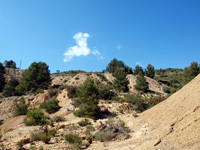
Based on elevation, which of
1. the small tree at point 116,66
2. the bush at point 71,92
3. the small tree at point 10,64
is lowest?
the bush at point 71,92

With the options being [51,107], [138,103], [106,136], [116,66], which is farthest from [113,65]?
[106,136]

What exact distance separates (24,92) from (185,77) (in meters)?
41.4

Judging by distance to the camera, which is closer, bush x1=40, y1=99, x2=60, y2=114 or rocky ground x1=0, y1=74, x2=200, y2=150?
rocky ground x1=0, y1=74, x2=200, y2=150

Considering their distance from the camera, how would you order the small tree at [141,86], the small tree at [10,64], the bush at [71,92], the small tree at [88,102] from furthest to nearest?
the small tree at [10,64], the small tree at [141,86], the bush at [71,92], the small tree at [88,102]

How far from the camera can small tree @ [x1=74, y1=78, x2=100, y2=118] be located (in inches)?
855

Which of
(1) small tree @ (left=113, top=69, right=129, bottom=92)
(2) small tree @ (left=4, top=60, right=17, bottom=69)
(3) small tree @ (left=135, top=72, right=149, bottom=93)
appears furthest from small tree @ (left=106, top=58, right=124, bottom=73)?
(2) small tree @ (left=4, top=60, right=17, bottom=69)

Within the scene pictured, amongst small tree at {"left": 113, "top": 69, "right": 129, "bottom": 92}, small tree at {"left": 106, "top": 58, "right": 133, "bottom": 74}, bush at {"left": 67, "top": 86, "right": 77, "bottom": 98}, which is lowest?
bush at {"left": 67, "top": 86, "right": 77, "bottom": 98}

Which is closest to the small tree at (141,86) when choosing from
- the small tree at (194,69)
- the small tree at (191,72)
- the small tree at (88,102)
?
the small tree at (191,72)

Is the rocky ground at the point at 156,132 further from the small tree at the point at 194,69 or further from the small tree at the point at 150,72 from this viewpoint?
the small tree at the point at 150,72

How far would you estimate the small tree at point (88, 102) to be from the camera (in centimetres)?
2170

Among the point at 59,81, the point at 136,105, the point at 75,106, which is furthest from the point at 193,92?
the point at 59,81

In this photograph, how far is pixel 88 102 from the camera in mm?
22609

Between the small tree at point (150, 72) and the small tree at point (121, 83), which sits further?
the small tree at point (150, 72)

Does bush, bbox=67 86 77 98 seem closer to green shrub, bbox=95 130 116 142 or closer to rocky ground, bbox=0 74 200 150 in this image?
rocky ground, bbox=0 74 200 150
